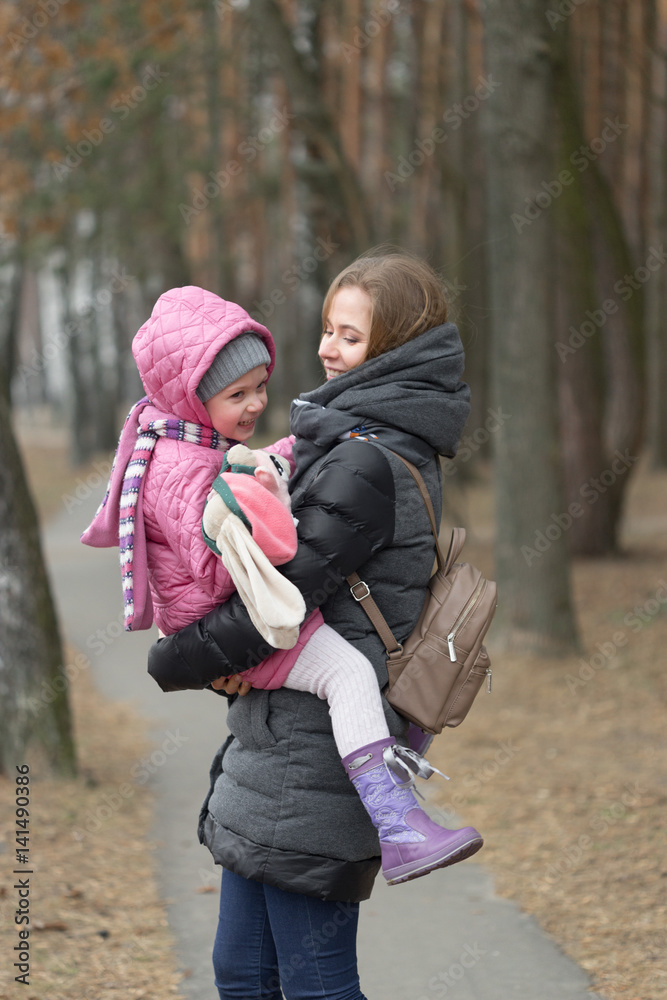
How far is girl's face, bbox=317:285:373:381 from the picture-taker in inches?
95.7

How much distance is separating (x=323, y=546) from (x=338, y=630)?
24 centimetres

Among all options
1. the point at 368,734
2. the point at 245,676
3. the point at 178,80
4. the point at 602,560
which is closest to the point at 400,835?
the point at 368,734

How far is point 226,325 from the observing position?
242cm

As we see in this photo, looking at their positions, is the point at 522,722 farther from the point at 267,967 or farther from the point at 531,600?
the point at 267,967

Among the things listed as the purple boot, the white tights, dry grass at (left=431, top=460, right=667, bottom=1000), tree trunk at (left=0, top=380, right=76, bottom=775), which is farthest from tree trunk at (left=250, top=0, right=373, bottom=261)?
the purple boot

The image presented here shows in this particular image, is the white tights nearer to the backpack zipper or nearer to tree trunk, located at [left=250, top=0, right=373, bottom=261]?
the backpack zipper

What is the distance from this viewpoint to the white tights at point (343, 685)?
229cm

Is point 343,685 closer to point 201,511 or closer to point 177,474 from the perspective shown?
point 201,511

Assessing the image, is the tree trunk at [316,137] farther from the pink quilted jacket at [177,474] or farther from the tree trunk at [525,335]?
the pink quilted jacket at [177,474]

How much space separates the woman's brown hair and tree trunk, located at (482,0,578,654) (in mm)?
5826

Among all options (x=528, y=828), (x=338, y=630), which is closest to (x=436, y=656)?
(x=338, y=630)

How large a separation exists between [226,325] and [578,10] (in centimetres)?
1168

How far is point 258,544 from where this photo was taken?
7.21 feet

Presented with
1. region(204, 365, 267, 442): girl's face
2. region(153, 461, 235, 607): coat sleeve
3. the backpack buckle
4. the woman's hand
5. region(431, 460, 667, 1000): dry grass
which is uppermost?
region(204, 365, 267, 442): girl's face
